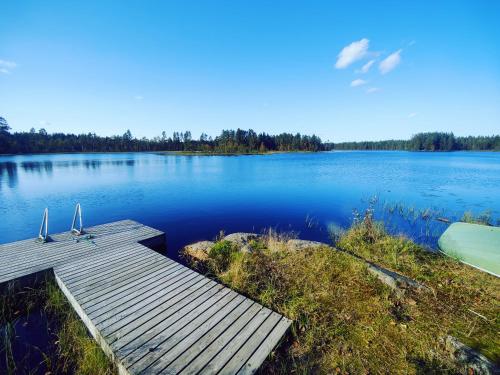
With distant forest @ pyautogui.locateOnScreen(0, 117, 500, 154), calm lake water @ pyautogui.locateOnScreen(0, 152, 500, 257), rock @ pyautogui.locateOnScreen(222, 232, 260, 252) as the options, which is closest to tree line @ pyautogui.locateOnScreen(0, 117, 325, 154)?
distant forest @ pyautogui.locateOnScreen(0, 117, 500, 154)

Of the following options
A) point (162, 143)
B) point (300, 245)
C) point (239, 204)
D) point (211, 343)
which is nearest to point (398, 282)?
point (300, 245)

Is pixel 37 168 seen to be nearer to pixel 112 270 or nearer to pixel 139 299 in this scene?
pixel 112 270

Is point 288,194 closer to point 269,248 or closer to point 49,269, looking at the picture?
point 269,248

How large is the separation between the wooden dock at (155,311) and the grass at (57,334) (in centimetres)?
21

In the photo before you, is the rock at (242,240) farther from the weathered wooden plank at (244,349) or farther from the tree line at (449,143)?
the tree line at (449,143)

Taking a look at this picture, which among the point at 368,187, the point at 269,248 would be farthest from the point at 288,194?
the point at 269,248

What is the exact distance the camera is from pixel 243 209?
12953 millimetres

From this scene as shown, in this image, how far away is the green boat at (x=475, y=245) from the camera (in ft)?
16.9

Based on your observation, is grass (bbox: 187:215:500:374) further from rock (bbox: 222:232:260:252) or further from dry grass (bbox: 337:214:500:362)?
rock (bbox: 222:232:260:252)

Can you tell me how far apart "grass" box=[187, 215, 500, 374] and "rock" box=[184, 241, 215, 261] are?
911 mm

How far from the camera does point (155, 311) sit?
3.62 meters

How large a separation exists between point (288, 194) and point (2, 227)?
15.9 metres

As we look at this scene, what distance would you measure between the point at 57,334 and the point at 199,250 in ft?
12.4

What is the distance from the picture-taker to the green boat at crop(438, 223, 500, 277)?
202 inches
